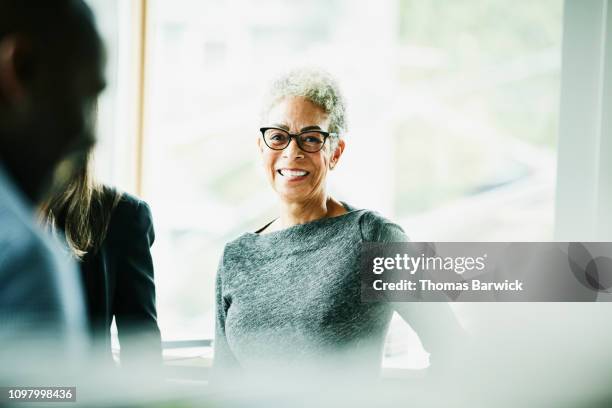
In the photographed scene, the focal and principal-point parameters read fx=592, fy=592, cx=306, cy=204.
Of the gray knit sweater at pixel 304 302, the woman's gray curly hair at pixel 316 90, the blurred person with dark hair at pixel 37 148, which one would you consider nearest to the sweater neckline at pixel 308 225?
the gray knit sweater at pixel 304 302

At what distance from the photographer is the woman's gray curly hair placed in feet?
2.69

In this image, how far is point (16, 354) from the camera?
0.74 metres

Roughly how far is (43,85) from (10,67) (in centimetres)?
4

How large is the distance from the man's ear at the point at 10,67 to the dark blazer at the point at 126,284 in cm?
18

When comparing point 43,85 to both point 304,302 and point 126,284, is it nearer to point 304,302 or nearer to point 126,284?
point 126,284

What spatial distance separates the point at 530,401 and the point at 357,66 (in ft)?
A: 1.71

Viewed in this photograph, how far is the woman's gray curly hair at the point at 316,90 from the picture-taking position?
82 cm

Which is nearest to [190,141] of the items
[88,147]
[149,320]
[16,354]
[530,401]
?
[88,147]

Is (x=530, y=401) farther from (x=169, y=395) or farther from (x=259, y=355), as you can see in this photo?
(x=169, y=395)

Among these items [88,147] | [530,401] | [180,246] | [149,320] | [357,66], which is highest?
[357,66]

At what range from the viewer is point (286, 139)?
0.83m

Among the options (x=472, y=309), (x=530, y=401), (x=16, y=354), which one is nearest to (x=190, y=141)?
(x=16, y=354)

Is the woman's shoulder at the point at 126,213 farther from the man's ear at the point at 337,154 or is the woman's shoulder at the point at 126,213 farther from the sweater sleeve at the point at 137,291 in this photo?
the man's ear at the point at 337,154

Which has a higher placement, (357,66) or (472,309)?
(357,66)
